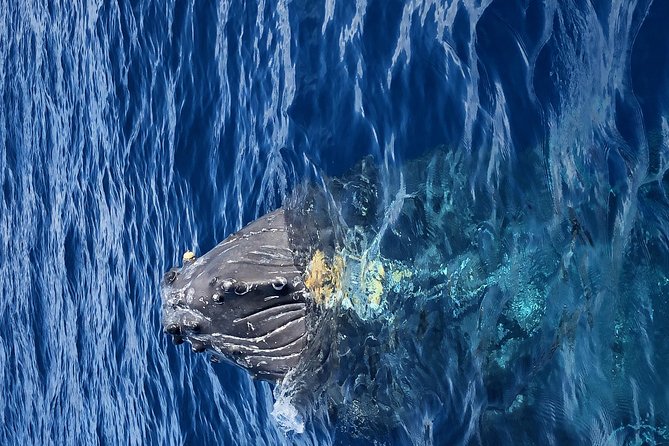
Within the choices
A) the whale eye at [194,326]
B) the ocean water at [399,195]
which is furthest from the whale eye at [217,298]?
the ocean water at [399,195]

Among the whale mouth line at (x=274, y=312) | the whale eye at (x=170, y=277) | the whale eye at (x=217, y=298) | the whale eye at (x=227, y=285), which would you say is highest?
the whale eye at (x=170, y=277)

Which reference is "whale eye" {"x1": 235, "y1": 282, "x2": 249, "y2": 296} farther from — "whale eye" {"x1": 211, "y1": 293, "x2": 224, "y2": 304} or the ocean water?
the ocean water


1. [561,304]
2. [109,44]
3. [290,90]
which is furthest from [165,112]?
[561,304]

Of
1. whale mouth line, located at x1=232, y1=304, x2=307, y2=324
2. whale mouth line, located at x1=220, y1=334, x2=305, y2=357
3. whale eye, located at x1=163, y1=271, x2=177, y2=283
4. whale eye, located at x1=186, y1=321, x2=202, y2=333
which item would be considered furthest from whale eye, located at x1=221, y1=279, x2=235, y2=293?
whale eye, located at x1=163, y1=271, x2=177, y2=283

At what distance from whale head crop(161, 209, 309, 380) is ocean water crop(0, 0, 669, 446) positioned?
1.61 ft

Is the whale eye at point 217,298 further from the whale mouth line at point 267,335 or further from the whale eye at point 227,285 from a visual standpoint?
the whale mouth line at point 267,335

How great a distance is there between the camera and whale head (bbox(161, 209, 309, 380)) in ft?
29.5

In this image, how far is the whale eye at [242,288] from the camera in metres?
Result: 8.87

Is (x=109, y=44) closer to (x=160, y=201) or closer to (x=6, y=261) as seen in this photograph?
(x=160, y=201)

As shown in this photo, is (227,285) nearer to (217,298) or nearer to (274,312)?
(217,298)

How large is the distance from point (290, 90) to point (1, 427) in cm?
1681

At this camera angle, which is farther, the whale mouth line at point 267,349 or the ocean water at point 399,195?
the whale mouth line at point 267,349

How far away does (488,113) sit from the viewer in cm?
919

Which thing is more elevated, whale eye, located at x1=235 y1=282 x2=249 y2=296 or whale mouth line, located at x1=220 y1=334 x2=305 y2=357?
whale eye, located at x1=235 y1=282 x2=249 y2=296
